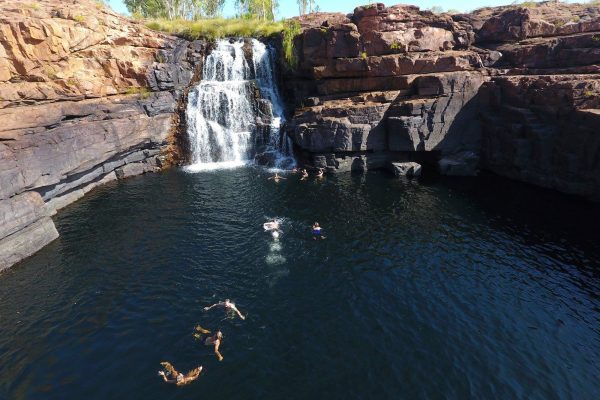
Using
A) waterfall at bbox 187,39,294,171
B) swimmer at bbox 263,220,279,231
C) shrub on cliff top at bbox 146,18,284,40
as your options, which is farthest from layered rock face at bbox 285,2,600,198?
swimmer at bbox 263,220,279,231

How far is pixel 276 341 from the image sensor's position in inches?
663

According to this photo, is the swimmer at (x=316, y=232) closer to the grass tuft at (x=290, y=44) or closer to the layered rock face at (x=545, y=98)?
the layered rock face at (x=545, y=98)

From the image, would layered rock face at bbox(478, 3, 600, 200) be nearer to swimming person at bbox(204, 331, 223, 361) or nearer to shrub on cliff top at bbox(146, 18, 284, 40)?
shrub on cliff top at bbox(146, 18, 284, 40)

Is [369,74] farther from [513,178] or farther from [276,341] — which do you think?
[276,341]

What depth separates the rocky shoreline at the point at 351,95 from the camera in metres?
29.3

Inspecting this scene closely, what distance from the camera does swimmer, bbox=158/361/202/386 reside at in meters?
14.7

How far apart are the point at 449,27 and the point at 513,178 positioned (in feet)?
66.9

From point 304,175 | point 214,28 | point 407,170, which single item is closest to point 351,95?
point 407,170

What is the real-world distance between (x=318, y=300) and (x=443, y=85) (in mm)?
29483

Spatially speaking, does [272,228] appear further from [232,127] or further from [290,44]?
[290,44]

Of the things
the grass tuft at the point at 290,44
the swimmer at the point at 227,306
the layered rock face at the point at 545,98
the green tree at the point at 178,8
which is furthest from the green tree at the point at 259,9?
the swimmer at the point at 227,306

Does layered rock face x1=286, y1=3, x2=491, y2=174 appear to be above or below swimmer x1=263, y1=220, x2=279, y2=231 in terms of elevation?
above

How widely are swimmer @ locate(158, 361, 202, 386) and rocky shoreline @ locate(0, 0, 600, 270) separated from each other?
56.4 ft

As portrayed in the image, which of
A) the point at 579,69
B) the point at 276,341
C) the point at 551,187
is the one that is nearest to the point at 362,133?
the point at 551,187
